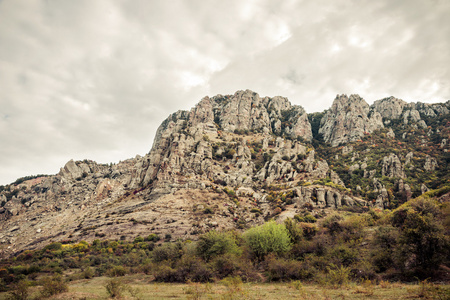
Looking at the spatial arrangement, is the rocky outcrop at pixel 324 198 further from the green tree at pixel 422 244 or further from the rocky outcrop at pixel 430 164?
the green tree at pixel 422 244

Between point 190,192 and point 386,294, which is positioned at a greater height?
point 190,192

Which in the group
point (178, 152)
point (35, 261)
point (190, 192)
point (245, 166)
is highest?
point (178, 152)

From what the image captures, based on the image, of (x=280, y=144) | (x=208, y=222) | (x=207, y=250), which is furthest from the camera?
(x=280, y=144)

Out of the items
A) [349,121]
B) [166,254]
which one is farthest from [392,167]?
[166,254]

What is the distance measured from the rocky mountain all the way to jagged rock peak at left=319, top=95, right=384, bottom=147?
3.02ft

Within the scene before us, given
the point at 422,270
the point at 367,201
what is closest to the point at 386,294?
the point at 422,270

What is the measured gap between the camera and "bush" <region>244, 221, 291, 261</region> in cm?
3897

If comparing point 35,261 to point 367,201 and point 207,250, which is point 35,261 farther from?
point 367,201

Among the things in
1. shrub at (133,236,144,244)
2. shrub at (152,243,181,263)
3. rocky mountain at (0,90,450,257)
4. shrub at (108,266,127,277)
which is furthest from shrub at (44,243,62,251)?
shrub at (152,243,181,263)

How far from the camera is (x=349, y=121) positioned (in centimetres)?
15012

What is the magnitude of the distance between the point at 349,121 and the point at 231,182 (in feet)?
355

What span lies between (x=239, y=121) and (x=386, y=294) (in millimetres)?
150842

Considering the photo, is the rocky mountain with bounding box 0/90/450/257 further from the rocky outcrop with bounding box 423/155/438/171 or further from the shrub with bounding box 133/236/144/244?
the shrub with bounding box 133/236/144/244

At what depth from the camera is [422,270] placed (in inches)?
911
